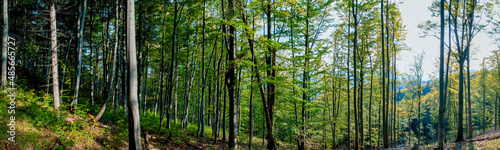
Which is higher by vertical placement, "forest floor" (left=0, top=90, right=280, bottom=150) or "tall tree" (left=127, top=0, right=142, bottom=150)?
"tall tree" (left=127, top=0, right=142, bottom=150)

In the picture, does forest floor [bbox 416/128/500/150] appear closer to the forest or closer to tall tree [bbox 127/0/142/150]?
the forest

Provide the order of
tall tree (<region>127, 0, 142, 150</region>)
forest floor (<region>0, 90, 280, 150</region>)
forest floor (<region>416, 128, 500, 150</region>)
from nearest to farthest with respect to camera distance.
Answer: tall tree (<region>127, 0, 142, 150</region>), forest floor (<region>0, 90, 280, 150</region>), forest floor (<region>416, 128, 500, 150</region>)

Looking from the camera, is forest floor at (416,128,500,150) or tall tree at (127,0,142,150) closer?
tall tree at (127,0,142,150)

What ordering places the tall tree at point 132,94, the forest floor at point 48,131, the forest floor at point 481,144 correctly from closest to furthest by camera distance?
the tall tree at point 132,94 → the forest floor at point 48,131 → the forest floor at point 481,144

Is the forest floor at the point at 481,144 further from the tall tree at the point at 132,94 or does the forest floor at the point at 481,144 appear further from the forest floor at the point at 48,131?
the forest floor at the point at 48,131

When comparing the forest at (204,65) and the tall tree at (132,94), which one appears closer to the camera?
the tall tree at (132,94)

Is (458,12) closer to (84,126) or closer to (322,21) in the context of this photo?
(322,21)

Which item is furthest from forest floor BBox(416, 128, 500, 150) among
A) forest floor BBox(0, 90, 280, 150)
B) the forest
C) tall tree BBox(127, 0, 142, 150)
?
forest floor BBox(0, 90, 280, 150)

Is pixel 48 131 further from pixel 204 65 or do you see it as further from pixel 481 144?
pixel 481 144

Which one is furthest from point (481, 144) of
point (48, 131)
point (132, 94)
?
point (48, 131)

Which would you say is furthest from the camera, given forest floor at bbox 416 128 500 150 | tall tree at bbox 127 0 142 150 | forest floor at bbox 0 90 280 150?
forest floor at bbox 416 128 500 150

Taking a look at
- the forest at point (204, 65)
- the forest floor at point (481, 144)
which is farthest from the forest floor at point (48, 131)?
the forest floor at point (481, 144)

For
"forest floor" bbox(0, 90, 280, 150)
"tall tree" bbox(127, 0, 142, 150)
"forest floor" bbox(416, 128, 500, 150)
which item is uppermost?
"tall tree" bbox(127, 0, 142, 150)

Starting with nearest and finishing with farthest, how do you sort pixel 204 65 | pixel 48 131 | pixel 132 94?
pixel 132 94 < pixel 48 131 < pixel 204 65
